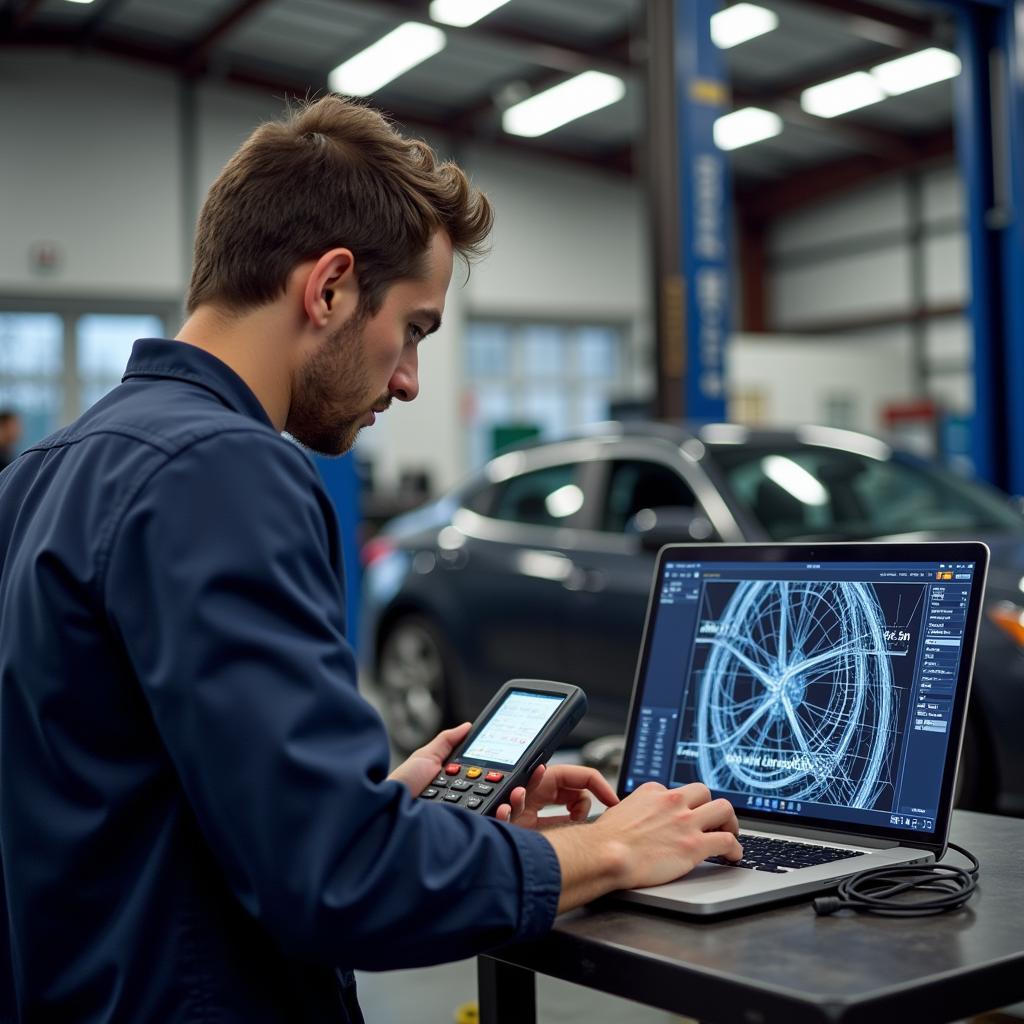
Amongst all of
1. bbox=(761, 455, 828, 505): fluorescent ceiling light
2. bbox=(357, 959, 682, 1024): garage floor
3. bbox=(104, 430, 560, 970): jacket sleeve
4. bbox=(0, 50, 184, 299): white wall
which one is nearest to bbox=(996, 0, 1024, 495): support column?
bbox=(761, 455, 828, 505): fluorescent ceiling light

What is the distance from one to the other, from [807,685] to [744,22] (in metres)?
12.5

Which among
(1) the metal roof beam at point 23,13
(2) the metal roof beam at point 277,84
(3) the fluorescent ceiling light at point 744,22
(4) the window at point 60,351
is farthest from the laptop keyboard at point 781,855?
(4) the window at point 60,351

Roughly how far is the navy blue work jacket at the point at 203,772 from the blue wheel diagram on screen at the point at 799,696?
0.44 meters

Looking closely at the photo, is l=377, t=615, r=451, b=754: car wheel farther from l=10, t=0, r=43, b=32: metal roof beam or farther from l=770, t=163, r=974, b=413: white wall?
l=770, t=163, r=974, b=413: white wall

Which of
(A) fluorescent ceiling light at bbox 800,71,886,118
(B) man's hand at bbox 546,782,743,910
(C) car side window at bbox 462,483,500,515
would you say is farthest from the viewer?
(A) fluorescent ceiling light at bbox 800,71,886,118

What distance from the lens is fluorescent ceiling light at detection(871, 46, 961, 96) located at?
45.1 feet

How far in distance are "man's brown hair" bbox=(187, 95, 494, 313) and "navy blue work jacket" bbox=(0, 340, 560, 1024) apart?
16cm

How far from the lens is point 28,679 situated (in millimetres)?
1134

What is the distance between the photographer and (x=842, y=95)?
15.1 m

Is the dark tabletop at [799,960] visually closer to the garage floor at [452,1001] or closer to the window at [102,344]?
the garage floor at [452,1001]

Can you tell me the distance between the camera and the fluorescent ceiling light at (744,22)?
12539 millimetres

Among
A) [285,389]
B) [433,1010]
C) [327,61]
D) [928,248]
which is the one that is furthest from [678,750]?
[928,248]

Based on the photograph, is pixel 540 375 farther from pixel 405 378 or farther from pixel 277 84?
pixel 405 378

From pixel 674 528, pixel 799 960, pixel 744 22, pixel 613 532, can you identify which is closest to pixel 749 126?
pixel 744 22
